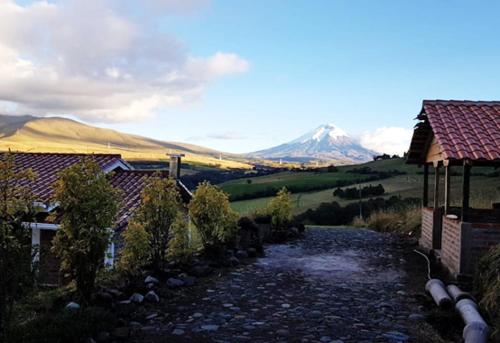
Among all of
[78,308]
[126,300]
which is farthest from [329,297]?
[78,308]

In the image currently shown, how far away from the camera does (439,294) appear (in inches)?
277

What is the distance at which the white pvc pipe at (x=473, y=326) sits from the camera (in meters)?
5.17

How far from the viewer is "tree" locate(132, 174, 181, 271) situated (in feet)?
27.4

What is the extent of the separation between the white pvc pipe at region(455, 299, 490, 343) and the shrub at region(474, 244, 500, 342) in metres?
0.13

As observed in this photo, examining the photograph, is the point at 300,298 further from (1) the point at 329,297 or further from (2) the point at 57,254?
(2) the point at 57,254

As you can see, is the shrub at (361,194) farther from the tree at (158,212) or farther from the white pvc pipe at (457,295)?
the white pvc pipe at (457,295)

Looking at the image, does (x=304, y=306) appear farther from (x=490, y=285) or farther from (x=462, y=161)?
(x=462, y=161)

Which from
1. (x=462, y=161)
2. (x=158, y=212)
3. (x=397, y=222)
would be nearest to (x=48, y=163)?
(x=158, y=212)

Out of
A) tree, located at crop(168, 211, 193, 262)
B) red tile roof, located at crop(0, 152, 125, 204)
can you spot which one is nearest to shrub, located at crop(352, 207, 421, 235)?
tree, located at crop(168, 211, 193, 262)

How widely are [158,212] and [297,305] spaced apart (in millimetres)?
3077

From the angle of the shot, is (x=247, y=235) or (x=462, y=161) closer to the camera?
(x=462, y=161)

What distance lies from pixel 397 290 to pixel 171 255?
4184mm

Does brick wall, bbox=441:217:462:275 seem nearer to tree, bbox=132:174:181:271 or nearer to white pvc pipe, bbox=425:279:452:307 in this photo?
white pvc pipe, bbox=425:279:452:307

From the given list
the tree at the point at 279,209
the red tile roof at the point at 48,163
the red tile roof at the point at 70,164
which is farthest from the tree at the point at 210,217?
the red tile roof at the point at 48,163
